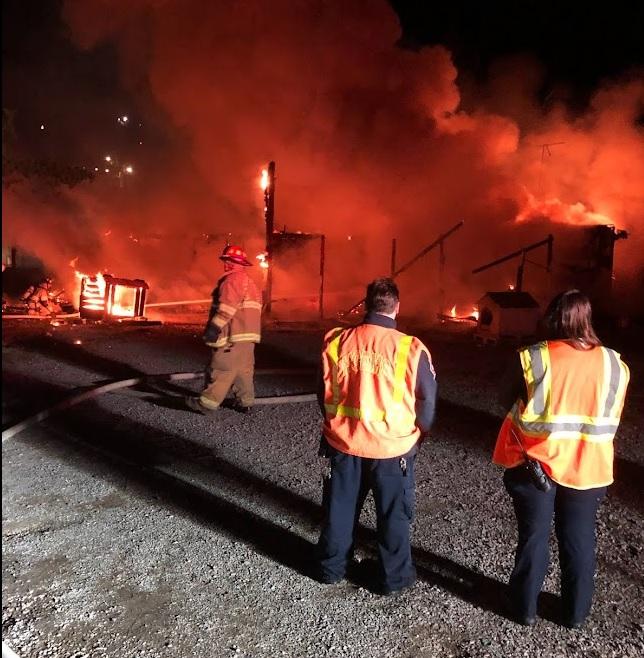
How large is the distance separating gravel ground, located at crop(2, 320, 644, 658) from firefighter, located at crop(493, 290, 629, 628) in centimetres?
32

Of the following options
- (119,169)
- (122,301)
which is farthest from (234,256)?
(119,169)

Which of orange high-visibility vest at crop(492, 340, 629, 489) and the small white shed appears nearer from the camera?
orange high-visibility vest at crop(492, 340, 629, 489)

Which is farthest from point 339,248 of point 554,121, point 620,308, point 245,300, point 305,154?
point 245,300

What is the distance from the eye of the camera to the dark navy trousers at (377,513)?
2.96m

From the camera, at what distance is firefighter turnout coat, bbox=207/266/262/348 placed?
228 inches

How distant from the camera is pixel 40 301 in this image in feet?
47.7

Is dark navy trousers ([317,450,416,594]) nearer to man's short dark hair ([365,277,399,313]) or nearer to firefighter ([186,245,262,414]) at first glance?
man's short dark hair ([365,277,399,313])

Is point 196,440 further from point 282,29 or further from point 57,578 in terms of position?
point 282,29

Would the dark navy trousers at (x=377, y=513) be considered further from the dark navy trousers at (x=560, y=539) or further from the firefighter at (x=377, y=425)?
the dark navy trousers at (x=560, y=539)

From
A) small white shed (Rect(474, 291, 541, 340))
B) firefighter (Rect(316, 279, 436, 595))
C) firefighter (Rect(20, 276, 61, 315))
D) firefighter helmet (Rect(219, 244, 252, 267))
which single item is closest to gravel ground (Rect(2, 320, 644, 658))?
firefighter (Rect(316, 279, 436, 595))

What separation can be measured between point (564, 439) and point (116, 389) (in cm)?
561

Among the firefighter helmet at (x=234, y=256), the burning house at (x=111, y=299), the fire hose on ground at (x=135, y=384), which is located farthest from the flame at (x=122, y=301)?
the firefighter helmet at (x=234, y=256)

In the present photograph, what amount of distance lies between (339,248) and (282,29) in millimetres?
7174

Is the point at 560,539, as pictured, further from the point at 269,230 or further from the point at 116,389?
the point at 269,230
